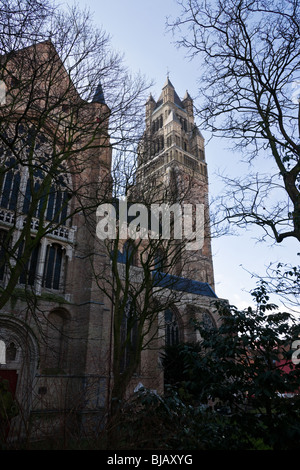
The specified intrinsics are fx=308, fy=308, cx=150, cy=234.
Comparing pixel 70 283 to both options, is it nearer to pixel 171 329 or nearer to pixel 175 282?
pixel 175 282

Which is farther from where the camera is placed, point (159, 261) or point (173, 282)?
point (173, 282)

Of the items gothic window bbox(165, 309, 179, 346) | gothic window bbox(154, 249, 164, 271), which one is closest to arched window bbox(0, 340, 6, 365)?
gothic window bbox(154, 249, 164, 271)

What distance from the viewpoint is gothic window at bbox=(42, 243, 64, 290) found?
15.6m

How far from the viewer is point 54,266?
52.6ft

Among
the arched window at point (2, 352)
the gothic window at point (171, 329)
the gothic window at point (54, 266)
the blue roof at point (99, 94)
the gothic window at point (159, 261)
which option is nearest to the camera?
the blue roof at point (99, 94)

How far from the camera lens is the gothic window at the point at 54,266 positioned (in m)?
15.6

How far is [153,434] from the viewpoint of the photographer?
456 centimetres

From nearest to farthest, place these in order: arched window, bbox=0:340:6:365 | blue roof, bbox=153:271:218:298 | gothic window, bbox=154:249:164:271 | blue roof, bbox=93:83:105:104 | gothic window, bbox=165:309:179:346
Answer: blue roof, bbox=93:83:105:104 < gothic window, bbox=154:249:164:271 < blue roof, bbox=153:271:218:298 < arched window, bbox=0:340:6:365 < gothic window, bbox=165:309:179:346

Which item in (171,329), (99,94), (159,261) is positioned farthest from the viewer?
(171,329)

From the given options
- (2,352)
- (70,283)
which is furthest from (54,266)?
(2,352)

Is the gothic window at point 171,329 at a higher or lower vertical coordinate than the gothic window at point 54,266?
lower

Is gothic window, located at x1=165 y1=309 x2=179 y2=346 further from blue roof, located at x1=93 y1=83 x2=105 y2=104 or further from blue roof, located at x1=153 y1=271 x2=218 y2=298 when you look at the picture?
blue roof, located at x1=93 y1=83 x2=105 y2=104

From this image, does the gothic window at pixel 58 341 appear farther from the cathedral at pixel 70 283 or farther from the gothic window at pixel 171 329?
the gothic window at pixel 171 329

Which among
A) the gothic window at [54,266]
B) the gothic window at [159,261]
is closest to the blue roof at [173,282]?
the gothic window at [159,261]
